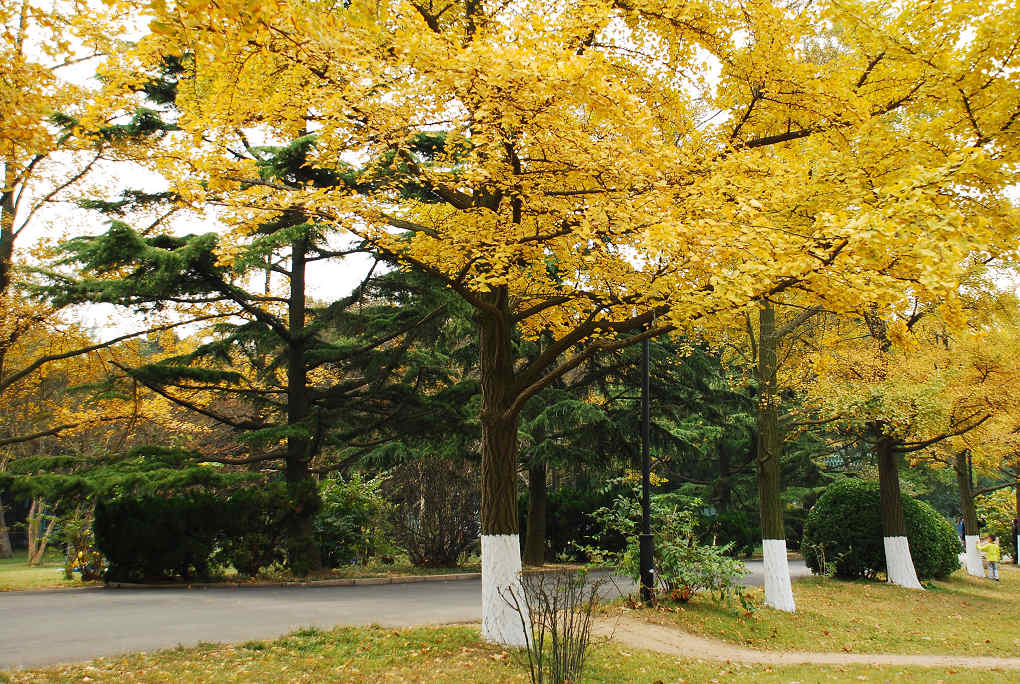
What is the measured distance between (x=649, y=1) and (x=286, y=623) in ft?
26.9

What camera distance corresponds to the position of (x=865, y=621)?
35.8 ft

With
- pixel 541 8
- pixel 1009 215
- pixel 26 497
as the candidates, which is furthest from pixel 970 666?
pixel 26 497

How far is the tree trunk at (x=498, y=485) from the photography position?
302 inches

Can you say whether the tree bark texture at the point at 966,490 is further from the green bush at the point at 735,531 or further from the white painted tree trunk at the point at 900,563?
the white painted tree trunk at the point at 900,563

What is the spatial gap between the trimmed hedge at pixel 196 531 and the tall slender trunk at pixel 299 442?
0.18 ft

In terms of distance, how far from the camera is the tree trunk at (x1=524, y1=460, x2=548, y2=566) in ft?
61.1

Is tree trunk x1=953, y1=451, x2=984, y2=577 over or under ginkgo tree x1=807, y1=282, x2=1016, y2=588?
under

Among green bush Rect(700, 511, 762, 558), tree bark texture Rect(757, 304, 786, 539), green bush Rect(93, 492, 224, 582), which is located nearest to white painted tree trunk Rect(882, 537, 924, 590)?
tree bark texture Rect(757, 304, 786, 539)

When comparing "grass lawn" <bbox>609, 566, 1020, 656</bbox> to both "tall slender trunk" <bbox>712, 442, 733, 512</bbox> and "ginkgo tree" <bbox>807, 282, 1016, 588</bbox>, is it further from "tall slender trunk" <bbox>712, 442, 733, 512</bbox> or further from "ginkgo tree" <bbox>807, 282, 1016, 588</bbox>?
"tall slender trunk" <bbox>712, 442, 733, 512</bbox>

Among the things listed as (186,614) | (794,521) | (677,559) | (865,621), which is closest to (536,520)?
(677,559)

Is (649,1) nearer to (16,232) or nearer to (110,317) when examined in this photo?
(110,317)

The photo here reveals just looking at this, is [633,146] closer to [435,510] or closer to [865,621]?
[865,621]

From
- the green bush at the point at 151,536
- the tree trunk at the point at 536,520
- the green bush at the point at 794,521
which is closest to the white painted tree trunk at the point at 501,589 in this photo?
the green bush at the point at 151,536

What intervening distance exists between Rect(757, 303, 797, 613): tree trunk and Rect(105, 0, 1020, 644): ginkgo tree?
5313 millimetres
